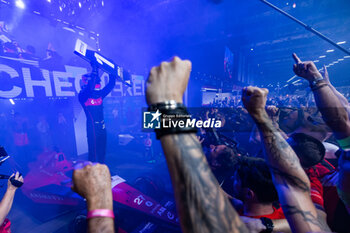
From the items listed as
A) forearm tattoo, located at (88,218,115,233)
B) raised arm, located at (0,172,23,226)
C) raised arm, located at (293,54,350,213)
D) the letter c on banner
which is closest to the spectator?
raised arm, located at (0,172,23,226)

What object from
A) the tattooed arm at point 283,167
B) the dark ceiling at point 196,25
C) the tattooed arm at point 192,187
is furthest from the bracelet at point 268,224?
the dark ceiling at point 196,25

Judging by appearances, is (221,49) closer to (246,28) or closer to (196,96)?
(246,28)

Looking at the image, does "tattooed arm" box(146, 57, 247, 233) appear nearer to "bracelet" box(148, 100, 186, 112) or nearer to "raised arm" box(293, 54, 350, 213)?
"bracelet" box(148, 100, 186, 112)

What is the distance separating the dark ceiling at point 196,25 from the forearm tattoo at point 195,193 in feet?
26.4

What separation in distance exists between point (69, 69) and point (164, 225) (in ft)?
24.8

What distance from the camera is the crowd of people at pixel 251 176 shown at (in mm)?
564

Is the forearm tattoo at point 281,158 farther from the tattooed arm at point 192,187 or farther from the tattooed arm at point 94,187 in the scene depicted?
the tattooed arm at point 94,187

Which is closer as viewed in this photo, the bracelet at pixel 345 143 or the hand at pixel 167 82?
the hand at pixel 167 82

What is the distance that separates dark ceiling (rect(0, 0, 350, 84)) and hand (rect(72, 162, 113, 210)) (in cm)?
795

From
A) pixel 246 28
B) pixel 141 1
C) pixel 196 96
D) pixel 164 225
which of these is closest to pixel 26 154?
pixel 164 225

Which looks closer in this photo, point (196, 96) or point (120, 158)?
point (120, 158)

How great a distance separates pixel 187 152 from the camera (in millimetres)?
594

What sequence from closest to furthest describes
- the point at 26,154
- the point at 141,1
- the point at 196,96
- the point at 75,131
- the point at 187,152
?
1. the point at 187,152
2. the point at 26,154
3. the point at 141,1
4. the point at 75,131
5. the point at 196,96

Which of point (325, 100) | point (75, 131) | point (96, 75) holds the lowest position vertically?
point (75, 131)
